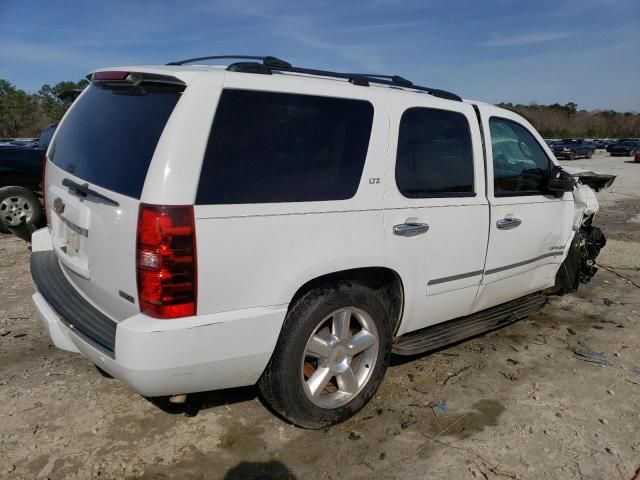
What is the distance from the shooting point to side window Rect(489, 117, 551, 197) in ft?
12.1

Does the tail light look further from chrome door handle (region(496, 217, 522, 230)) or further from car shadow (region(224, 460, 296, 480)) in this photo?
chrome door handle (region(496, 217, 522, 230))

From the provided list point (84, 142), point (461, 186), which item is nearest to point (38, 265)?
point (84, 142)

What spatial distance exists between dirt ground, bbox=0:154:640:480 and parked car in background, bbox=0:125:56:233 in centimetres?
393

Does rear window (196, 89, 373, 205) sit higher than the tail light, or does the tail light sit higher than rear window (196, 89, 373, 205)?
rear window (196, 89, 373, 205)

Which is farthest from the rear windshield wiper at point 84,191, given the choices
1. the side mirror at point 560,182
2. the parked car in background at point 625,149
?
the parked car in background at point 625,149

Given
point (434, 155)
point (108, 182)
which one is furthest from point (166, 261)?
point (434, 155)

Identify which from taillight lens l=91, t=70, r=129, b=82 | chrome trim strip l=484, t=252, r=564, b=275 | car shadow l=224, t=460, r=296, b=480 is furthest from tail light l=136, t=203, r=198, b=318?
chrome trim strip l=484, t=252, r=564, b=275

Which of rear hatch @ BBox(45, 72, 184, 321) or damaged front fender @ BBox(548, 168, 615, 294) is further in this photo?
damaged front fender @ BBox(548, 168, 615, 294)

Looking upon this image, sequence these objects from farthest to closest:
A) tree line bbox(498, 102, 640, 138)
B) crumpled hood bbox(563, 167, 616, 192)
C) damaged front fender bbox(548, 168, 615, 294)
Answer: tree line bbox(498, 102, 640, 138), crumpled hood bbox(563, 167, 616, 192), damaged front fender bbox(548, 168, 615, 294)

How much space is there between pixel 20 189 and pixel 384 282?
21.6ft

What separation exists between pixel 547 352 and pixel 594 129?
326ft

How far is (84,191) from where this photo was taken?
2.55m

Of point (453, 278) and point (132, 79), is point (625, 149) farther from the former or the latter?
point (132, 79)

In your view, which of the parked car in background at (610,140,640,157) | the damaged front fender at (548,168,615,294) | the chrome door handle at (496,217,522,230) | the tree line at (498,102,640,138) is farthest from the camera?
the tree line at (498,102,640,138)
